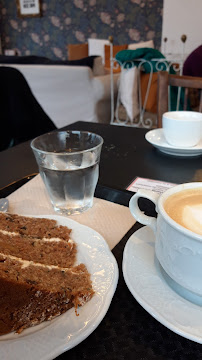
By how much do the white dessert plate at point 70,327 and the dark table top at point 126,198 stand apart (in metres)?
0.02

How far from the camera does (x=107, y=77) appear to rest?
107 inches

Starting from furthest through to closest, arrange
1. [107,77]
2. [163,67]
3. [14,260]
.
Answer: [107,77]
[163,67]
[14,260]

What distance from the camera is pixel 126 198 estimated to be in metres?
0.59

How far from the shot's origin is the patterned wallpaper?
13.8ft

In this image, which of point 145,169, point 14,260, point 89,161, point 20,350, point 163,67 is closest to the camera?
point 20,350

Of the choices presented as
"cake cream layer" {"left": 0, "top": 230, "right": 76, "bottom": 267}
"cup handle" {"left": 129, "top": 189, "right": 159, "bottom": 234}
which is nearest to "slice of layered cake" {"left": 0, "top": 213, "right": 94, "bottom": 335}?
"cake cream layer" {"left": 0, "top": 230, "right": 76, "bottom": 267}

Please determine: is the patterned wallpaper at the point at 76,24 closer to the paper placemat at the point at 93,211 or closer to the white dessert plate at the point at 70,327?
the paper placemat at the point at 93,211

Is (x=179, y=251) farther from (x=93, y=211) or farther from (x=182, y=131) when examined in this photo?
(x=182, y=131)

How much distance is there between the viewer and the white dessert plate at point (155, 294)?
30 cm

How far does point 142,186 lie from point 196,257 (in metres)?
0.34

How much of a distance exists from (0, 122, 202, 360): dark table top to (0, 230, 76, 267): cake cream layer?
0.24 feet

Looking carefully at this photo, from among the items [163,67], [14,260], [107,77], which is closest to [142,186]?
[14,260]

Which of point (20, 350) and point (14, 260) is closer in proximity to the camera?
point (20, 350)

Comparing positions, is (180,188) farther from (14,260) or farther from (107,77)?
(107,77)
